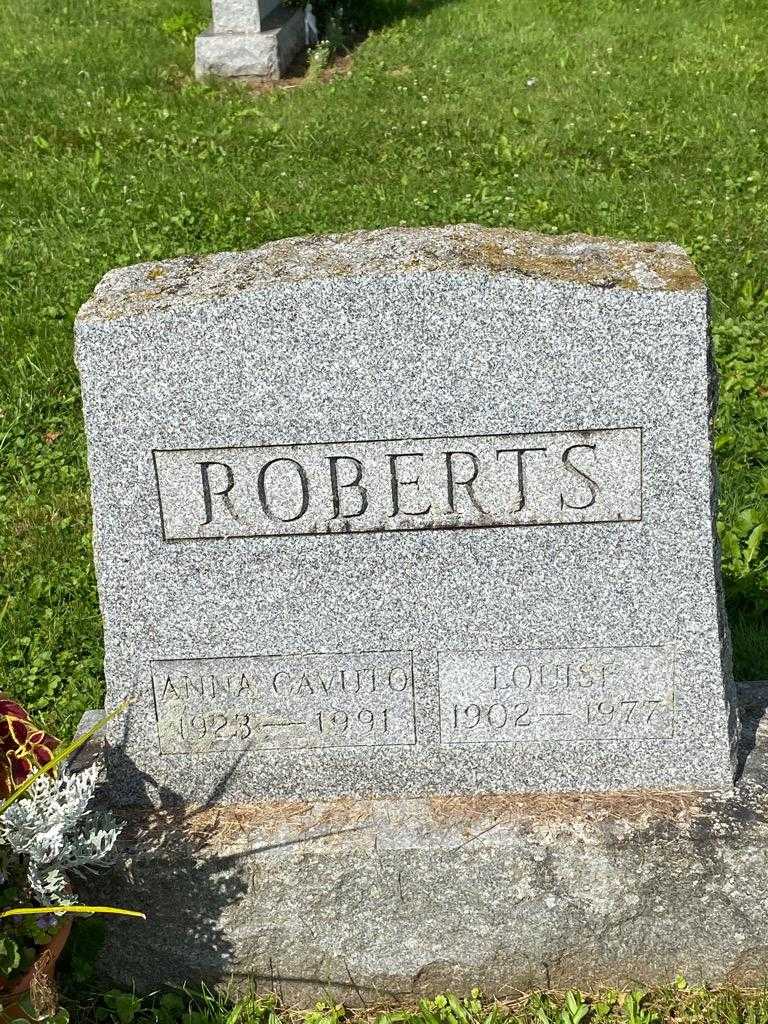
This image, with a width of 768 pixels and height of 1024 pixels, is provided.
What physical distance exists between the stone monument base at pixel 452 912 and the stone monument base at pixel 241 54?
284 inches

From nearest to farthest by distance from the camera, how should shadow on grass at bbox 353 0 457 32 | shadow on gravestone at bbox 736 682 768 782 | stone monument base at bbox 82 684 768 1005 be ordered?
1. stone monument base at bbox 82 684 768 1005
2. shadow on gravestone at bbox 736 682 768 782
3. shadow on grass at bbox 353 0 457 32

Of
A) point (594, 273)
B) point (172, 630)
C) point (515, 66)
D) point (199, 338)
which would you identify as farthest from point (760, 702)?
point (515, 66)

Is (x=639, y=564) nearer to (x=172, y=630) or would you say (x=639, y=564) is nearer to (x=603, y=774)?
(x=603, y=774)

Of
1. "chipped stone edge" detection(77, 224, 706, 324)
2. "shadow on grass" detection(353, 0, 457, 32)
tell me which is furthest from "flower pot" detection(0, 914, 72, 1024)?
"shadow on grass" detection(353, 0, 457, 32)

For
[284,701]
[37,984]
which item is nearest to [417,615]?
[284,701]

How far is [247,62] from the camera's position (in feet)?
29.0

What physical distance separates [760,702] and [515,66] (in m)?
6.83

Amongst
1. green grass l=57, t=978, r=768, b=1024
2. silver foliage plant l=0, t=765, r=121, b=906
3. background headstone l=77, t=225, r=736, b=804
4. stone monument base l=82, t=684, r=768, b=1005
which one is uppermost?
background headstone l=77, t=225, r=736, b=804

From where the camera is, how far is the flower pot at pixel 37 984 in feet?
7.83

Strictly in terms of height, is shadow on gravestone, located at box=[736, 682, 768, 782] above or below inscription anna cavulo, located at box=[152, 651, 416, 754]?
below

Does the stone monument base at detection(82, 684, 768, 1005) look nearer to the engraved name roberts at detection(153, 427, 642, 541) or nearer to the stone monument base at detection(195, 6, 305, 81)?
the engraved name roberts at detection(153, 427, 642, 541)

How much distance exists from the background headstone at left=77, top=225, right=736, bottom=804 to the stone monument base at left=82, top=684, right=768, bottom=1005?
0.64 feet

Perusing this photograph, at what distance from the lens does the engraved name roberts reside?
2656 millimetres

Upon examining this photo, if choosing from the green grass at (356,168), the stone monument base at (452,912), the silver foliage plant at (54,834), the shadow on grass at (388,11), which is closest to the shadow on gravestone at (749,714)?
the stone monument base at (452,912)
